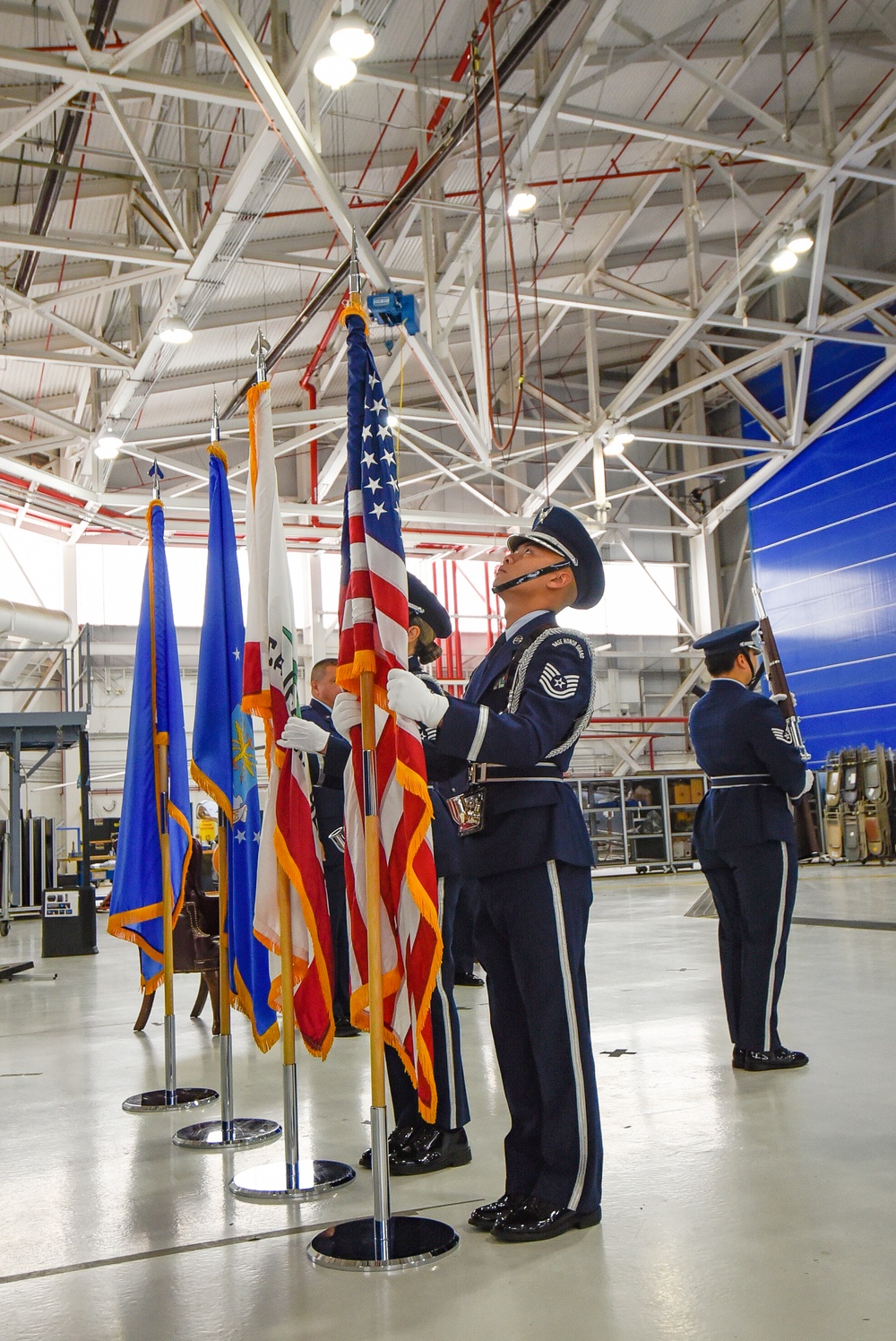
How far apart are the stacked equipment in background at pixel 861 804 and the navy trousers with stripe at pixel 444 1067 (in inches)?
626

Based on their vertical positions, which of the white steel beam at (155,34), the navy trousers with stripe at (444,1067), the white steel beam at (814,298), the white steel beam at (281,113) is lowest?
the navy trousers with stripe at (444,1067)

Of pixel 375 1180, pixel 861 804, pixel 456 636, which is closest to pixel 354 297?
pixel 375 1180

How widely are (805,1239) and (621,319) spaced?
20256 millimetres

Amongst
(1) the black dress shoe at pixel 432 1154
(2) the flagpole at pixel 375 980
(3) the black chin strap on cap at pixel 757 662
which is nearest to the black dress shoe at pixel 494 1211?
(2) the flagpole at pixel 375 980

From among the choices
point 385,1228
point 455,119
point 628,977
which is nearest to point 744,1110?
point 385,1228

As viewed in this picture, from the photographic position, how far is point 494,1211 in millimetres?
2719

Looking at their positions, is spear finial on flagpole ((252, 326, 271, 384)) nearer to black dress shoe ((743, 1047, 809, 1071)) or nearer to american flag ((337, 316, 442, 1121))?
american flag ((337, 316, 442, 1121))

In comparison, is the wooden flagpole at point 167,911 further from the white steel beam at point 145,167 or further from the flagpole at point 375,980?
the white steel beam at point 145,167

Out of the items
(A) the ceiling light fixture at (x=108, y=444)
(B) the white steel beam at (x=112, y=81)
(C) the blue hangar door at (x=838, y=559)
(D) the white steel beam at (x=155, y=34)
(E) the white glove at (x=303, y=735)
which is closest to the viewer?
(E) the white glove at (x=303, y=735)

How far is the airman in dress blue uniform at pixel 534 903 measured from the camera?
2.62m

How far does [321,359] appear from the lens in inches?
715

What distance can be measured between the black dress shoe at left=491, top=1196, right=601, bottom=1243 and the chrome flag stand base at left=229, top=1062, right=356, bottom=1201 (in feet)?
2.22

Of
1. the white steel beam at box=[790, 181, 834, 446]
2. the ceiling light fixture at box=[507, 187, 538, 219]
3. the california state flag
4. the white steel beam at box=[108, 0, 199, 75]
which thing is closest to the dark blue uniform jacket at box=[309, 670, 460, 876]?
the california state flag

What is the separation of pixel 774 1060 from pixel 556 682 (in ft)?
7.65
